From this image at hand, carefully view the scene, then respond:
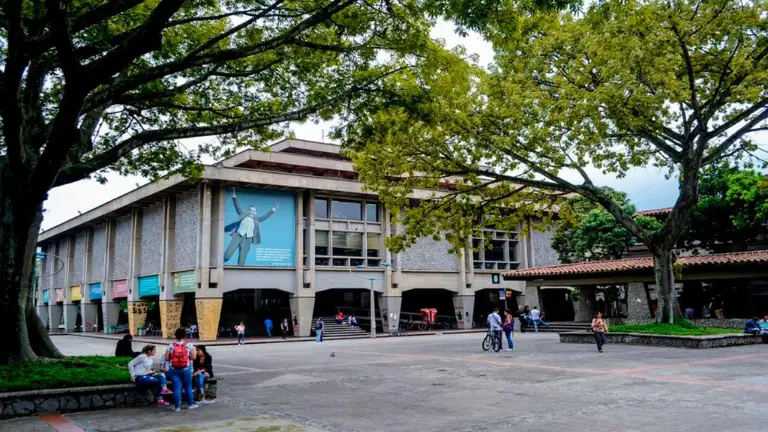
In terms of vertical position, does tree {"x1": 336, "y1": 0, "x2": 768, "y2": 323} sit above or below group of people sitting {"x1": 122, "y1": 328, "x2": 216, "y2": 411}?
above

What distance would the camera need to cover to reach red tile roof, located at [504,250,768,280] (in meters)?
26.4

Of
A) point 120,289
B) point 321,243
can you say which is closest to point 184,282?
point 321,243

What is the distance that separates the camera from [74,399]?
9.83 m

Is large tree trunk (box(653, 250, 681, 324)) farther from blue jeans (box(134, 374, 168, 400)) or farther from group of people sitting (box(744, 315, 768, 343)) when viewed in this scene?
blue jeans (box(134, 374, 168, 400))

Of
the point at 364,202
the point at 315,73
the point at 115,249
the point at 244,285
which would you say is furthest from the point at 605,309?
the point at 115,249

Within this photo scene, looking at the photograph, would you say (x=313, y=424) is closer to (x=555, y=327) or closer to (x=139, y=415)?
(x=139, y=415)

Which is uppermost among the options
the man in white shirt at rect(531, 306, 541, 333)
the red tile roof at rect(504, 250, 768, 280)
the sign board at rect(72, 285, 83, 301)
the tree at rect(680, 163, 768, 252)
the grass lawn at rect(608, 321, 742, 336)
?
the tree at rect(680, 163, 768, 252)

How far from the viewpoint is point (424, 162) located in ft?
68.9

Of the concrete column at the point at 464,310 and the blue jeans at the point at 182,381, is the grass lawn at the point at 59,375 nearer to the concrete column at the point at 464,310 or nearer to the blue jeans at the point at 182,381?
the blue jeans at the point at 182,381

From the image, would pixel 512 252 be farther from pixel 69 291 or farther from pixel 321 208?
pixel 69 291

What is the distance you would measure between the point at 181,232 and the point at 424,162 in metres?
20.7

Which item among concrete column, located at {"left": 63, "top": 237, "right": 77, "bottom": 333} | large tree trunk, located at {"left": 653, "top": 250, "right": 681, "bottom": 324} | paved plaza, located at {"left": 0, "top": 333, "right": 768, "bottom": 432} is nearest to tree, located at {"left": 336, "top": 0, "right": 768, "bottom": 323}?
large tree trunk, located at {"left": 653, "top": 250, "right": 681, "bottom": 324}

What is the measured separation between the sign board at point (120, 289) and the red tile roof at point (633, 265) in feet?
90.5

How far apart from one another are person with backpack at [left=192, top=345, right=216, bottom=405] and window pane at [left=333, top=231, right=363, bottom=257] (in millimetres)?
27107
